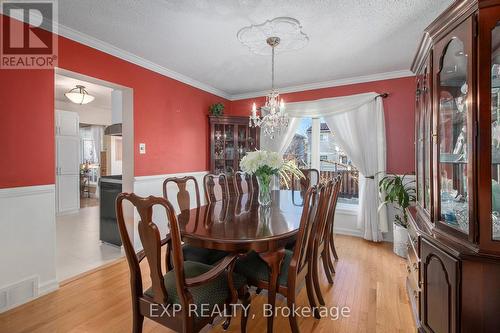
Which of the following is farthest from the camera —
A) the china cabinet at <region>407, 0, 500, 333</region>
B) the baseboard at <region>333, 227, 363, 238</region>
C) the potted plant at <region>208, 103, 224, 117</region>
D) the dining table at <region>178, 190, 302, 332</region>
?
the potted plant at <region>208, 103, 224, 117</region>

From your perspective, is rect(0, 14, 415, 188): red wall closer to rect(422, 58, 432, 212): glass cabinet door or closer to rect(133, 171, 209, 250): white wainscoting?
rect(133, 171, 209, 250): white wainscoting

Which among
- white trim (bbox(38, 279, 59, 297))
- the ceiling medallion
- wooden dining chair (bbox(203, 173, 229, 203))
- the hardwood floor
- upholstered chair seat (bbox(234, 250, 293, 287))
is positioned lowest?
the hardwood floor

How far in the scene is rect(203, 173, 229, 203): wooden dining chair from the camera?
8.89 ft

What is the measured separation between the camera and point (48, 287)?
7.47ft

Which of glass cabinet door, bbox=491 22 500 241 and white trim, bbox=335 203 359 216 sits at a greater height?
glass cabinet door, bbox=491 22 500 241

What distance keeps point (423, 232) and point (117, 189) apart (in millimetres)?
3456

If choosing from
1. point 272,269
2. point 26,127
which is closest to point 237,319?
point 272,269

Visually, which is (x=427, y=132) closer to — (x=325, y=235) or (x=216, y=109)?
(x=325, y=235)

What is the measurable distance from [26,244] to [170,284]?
1650 mm

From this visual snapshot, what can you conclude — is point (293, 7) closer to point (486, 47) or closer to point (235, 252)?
point (486, 47)

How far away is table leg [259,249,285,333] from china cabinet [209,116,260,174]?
305cm

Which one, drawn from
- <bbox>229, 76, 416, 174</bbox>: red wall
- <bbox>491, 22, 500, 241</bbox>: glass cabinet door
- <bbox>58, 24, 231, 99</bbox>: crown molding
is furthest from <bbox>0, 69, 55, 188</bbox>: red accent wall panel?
<bbox>229, 76, 416, 174</bbox>: red wall

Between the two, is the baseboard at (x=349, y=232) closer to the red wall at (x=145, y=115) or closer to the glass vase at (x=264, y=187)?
the red wall at (x=145, y=115)

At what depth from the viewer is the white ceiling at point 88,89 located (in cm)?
416
